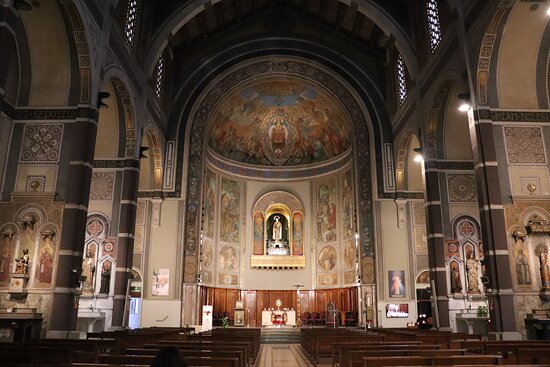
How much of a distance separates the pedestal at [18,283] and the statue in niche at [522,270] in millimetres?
13781

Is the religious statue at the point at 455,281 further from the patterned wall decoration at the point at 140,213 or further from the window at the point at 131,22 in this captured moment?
the window at the point at 131,22

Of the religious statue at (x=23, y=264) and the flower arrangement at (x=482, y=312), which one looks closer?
the religious statue at (x=23, y=264)

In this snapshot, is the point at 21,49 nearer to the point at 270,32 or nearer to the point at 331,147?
the point at 270,32

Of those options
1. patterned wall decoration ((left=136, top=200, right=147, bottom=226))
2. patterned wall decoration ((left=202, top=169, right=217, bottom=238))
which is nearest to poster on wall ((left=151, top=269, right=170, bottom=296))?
patterned wall decoration ((left=136, top=200, right=147, bottom=226))

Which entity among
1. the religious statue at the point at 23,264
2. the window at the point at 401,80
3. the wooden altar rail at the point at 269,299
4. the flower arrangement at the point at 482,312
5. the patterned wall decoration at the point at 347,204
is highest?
the window at the point at 401,80

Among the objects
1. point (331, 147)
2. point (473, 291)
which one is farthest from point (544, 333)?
point (331, 147)

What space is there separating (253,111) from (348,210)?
8.79m

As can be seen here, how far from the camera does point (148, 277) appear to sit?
76.5 feet

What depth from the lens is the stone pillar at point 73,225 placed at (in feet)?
41.7

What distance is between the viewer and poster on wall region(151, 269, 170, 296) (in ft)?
76.1

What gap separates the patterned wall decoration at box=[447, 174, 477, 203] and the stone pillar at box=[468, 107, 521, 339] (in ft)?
15.6

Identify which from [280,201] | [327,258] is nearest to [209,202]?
[280,201]

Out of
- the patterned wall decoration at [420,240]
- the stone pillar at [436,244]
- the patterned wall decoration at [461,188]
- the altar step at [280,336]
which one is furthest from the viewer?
the patterned wall decoration at [420,240]

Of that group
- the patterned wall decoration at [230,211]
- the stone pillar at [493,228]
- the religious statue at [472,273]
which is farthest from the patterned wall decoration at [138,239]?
the stone pillar at [493,228]
